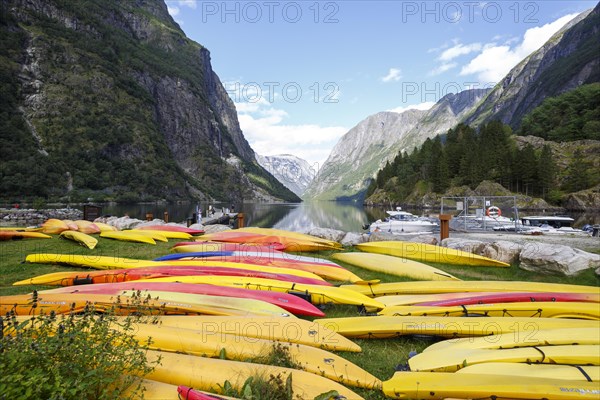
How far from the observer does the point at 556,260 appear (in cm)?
926

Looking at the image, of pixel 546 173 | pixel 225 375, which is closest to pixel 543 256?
pixel 225 375

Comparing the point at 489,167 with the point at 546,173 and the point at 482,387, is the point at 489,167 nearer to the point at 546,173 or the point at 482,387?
the point at 546,173

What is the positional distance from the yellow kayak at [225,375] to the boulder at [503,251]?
978 cm

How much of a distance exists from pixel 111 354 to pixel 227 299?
3.54 metres

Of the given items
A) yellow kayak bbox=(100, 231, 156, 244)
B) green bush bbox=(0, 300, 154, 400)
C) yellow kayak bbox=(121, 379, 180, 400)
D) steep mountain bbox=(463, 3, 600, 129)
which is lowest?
yellow kayak bbox=(121, 379, 180, 400)

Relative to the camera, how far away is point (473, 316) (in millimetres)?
5961

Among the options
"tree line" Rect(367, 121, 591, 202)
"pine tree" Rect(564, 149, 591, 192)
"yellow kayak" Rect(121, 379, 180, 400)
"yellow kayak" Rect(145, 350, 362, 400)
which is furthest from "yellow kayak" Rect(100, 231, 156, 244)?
"pine tree" Rect(564, 149, 591, 192)


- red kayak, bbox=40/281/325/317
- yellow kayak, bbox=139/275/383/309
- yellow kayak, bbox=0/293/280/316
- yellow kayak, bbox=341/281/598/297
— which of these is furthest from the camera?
yellow kayak, bbox=341/281/598/297

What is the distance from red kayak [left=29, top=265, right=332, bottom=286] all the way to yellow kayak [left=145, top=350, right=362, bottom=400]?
13.4ft

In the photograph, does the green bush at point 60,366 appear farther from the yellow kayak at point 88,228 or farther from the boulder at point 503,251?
the yellow kayak at point 88,228

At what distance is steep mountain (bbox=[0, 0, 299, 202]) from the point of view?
8781 centimetres

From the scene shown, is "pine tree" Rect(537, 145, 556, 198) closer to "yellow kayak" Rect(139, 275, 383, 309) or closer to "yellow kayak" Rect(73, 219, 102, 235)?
"yellow kayak" Rect(139, 275, 383, 309)

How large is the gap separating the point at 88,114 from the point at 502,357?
440 feet

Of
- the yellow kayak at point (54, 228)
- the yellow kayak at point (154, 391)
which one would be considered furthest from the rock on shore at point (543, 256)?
the yellow kayak at point (54, 228)
